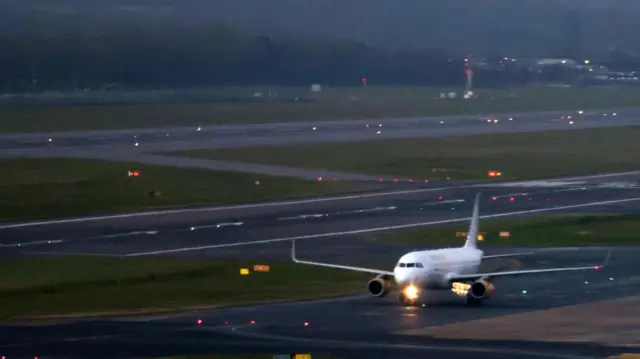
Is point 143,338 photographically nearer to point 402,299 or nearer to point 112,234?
point 402,299

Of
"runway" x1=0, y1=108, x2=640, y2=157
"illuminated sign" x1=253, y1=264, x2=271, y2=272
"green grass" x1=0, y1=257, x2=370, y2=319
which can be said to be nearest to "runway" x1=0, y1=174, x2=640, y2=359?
"green grass" x1=0, y1=257, x2=370, y2=319

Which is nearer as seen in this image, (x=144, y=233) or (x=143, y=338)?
(x=143, y=338)

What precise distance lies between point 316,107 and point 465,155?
43.5 meters

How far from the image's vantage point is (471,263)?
173 feet

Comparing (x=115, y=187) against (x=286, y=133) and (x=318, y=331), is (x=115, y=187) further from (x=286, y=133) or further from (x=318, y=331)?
(x=318, y=331)

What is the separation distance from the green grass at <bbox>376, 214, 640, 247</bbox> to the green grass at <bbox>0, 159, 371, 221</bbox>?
54.7 feet

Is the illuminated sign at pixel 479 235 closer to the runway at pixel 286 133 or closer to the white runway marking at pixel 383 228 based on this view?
the white runway marking at pixel 383 228

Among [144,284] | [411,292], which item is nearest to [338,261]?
[144,284]

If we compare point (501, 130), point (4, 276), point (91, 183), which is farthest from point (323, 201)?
point (501, 130)

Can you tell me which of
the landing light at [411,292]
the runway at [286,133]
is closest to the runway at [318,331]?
the landing light at [411,292]

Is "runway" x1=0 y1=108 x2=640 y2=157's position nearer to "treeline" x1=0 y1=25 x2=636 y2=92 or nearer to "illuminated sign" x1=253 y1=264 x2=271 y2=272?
"treeline" x1=0 y1=25 x2=636 y2=92

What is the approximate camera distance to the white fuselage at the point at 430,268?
50.4 metres

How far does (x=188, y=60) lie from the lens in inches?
4936

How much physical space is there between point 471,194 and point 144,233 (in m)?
27.8
